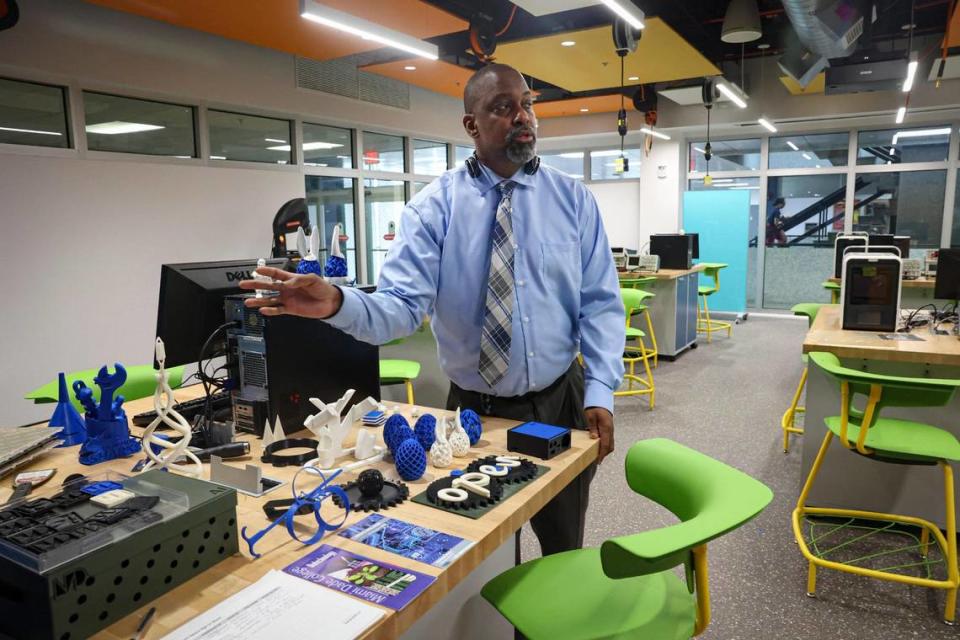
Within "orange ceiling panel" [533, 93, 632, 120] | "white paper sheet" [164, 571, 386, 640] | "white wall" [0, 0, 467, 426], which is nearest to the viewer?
"white paper sheet" [164, 571, 386, 640]

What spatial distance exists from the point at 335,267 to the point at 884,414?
262cm

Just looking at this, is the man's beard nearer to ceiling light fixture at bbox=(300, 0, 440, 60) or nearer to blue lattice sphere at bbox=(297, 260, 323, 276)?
blue lattice sphere at bbox=(297, 260, 323, 276)

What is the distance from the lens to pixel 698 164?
35.2 feet

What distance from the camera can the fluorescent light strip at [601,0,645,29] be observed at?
3988 millimetres

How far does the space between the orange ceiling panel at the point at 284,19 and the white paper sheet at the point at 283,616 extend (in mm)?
4480

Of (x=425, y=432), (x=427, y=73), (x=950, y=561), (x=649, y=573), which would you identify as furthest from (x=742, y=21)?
(x=649, y=573)

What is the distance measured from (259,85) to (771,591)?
6.15 m

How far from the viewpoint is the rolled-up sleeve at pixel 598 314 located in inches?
66.6

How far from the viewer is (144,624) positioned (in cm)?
84

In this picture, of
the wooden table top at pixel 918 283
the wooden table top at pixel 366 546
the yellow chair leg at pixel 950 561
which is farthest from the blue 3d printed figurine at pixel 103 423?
the wooden table top at pixel 918 283

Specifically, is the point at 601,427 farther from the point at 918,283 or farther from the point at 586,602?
the point at 918,283

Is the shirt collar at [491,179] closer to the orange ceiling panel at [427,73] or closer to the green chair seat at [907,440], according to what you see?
the green chair seat at [907,440]

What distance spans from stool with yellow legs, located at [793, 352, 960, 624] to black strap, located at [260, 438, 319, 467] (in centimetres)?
192

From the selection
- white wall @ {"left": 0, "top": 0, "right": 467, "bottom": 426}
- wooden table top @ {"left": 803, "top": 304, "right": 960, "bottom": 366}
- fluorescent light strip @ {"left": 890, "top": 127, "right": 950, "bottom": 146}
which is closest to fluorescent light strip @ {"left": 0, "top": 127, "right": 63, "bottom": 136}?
white wall @ {"left": 0, "top": 0, "right": 467, "bottom": 426}
